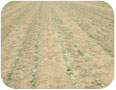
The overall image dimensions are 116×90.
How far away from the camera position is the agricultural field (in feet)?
20.0

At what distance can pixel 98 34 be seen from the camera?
966 centimetres

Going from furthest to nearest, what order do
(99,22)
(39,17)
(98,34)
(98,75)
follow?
1. (39,17)
2. (99,22)
3. (98,34)
4. (98,75)

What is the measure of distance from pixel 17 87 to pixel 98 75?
2.22m

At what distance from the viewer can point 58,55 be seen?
764 cm

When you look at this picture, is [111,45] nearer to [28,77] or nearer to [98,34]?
[98,34]

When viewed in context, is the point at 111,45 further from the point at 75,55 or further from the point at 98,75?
the point at 98,75

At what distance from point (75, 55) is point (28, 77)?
196 cm

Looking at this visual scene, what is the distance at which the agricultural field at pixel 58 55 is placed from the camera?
240 inches

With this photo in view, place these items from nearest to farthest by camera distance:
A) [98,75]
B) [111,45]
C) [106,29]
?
[98,75], [111,45], [106,29]

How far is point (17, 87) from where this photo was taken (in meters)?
5.97

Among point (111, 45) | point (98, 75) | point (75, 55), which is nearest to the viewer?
A: point (98, 75)

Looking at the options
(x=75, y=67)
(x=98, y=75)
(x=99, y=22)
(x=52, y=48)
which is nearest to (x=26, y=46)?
(x=52, y=48)

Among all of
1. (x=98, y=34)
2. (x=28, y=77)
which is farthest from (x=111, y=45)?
(x=28, y=77)

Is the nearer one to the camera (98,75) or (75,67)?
(98,75)
